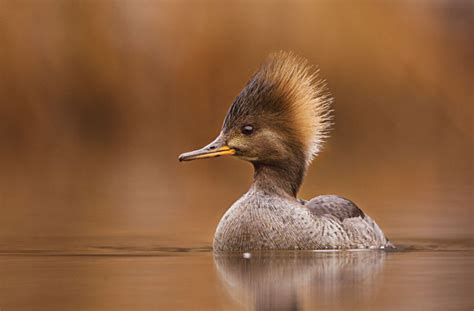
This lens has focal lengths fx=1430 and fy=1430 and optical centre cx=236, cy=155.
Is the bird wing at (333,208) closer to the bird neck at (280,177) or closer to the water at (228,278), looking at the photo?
the bird neck at (280,177)

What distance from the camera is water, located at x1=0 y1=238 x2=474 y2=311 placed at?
877 centimetres

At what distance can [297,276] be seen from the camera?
10.0 m

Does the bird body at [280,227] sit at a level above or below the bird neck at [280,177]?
below

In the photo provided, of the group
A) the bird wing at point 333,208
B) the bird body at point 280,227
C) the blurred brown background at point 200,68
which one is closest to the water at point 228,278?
the bird body at point 280,227

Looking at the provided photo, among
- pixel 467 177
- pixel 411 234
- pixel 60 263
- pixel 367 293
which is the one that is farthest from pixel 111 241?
pixel 467 177

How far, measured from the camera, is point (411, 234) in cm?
Answer: 1359

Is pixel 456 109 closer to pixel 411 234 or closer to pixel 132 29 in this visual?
pixel 132 29

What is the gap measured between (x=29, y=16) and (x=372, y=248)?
2088 centimetres

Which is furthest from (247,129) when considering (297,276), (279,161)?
(297,276)

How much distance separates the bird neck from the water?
741 mm

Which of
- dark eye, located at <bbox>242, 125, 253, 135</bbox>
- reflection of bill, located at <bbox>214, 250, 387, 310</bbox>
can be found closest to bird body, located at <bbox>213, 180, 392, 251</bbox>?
reflection of bill, located at <bbox>214, 250, 387, 310</bbox>

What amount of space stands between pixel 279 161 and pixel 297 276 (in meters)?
2.18

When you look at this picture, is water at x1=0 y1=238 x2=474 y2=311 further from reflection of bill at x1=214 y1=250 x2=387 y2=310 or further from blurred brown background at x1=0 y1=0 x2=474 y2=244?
blurred brown background at x1=0 y1=0 x2=474 y2=244

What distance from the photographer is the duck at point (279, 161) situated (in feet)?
37.8
